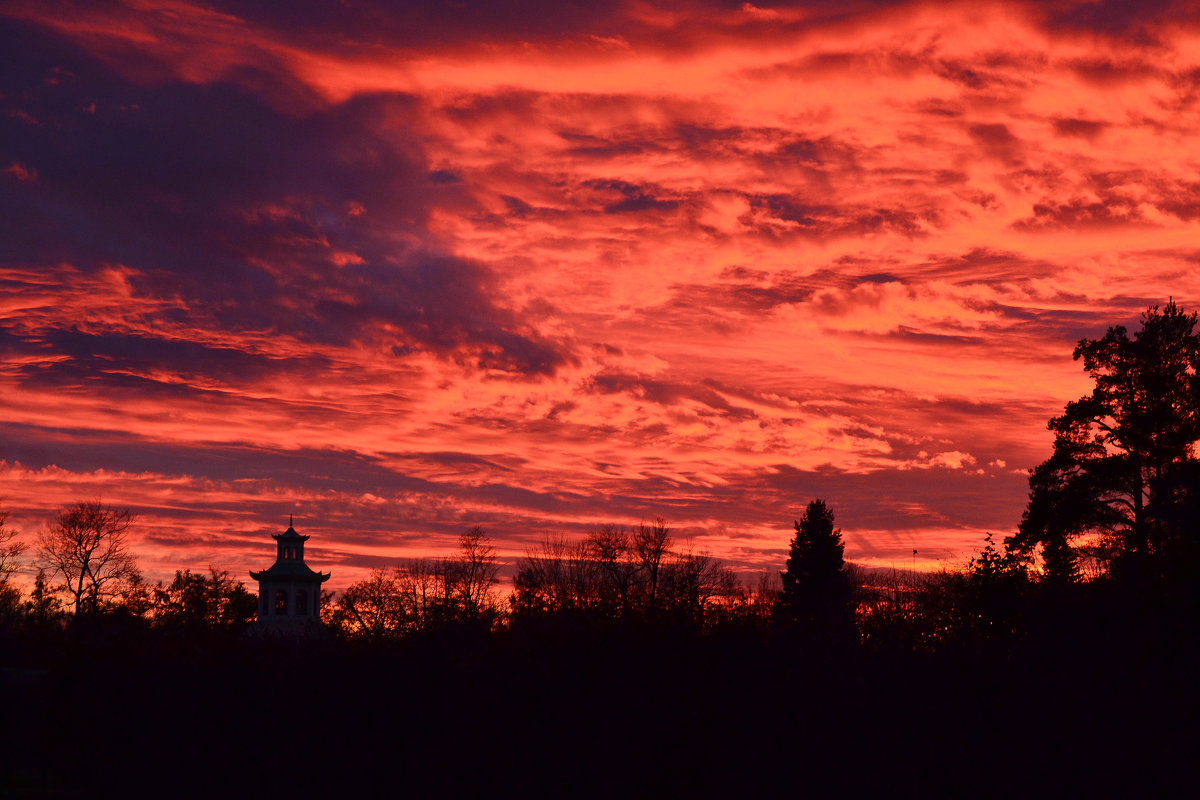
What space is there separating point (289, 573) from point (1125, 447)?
6041 centimetres

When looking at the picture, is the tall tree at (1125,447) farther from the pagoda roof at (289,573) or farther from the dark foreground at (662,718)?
the pagoda roof at (289,573)

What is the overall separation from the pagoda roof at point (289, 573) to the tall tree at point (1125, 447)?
185ft

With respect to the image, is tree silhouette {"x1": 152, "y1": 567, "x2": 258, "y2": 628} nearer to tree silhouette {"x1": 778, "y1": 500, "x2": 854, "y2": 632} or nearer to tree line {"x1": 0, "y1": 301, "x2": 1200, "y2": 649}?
tree line {"x1": 0, "y1": 301, "x2": 1200, "y2": 649}

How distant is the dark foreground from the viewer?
1617 cm

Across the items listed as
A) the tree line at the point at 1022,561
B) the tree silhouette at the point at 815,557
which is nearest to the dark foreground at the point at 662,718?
the tree line at the point at 1022,561

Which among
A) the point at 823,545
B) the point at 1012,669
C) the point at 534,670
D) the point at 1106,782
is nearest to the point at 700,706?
the point at 534,670

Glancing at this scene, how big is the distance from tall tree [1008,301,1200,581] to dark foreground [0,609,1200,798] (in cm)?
1538

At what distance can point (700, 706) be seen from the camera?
1828 cm

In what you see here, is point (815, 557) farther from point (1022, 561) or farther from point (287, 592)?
point (287, 592)

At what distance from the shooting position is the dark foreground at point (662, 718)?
53.1 ft

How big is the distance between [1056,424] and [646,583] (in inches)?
1324

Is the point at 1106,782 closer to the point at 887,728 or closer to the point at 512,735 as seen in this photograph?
the point at 887,728

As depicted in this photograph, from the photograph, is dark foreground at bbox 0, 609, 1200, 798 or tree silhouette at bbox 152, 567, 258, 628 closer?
dark foreground at bbox 0, 609, 1200, 798

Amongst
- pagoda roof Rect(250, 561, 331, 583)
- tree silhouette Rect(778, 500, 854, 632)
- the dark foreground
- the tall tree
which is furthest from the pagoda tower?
the tall tree
